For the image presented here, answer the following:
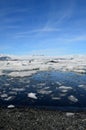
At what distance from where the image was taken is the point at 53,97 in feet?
67.4

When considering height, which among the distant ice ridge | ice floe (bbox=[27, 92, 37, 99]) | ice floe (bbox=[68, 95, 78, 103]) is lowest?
ice floe (bbox=[68, 95, 78, 103])

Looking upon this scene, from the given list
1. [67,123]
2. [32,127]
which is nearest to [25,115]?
[32,127]

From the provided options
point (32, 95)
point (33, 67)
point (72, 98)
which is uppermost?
point (33, 67)

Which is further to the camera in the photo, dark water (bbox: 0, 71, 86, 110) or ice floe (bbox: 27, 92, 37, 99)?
ice floe (bbox: 27, 92, 37, 99)

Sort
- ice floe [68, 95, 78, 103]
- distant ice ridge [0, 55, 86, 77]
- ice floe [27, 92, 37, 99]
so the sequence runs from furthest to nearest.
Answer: distant ice ridge [0, 55, 86, 77] < ice floe [27, 92, 37, 99] < ice floe [68, 95, 78, 103]

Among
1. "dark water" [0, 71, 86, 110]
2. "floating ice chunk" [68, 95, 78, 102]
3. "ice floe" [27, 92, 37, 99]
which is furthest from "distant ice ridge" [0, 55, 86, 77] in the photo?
"floating ice chunk" [68, 95, 78, 102]

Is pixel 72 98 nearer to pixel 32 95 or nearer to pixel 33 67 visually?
pixel 32 95

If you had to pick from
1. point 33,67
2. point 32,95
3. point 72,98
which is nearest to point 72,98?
point 72,98

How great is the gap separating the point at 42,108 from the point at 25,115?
7.21 feet

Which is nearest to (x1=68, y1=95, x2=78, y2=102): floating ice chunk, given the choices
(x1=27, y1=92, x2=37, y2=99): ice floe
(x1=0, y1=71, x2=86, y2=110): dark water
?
(x1=0, y1=71, x2=86, y2=110): dark water

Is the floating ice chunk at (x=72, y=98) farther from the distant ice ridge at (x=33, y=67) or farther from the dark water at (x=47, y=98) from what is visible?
the distant ice ridge at (x=33, y=67)

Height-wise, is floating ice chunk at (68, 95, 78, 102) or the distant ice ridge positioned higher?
the distant ice ridge

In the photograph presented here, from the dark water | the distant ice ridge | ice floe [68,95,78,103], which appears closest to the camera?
the dark water

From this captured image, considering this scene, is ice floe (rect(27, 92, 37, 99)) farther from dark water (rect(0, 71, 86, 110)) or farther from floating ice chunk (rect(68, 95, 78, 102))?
floating ice chunk (rect(68, 95, 78, 102))
